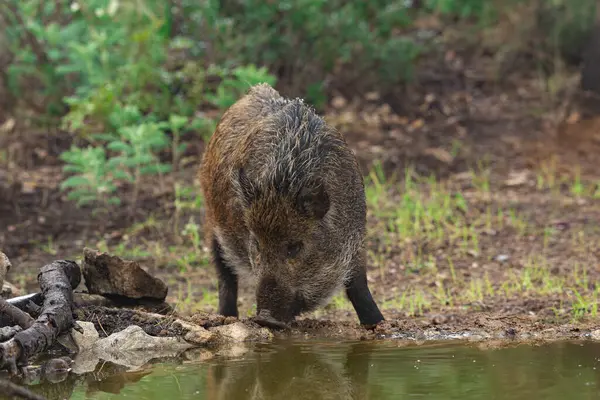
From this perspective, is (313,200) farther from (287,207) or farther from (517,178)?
(517,178)

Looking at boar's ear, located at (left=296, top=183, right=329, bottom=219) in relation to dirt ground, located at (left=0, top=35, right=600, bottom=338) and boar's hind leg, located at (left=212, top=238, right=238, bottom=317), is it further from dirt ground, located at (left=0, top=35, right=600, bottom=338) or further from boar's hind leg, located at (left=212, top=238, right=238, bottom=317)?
boar's hind leg, located at (left=212, top=238, right=238, bottom=317)

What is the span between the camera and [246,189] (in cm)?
497

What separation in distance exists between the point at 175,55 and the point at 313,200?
5.61 metres

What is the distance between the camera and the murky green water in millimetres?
3939

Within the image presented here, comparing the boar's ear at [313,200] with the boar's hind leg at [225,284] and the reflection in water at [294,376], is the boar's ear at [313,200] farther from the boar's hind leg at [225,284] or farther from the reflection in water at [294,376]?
the boar's hind leg at [225,284]

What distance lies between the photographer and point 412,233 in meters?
7.71

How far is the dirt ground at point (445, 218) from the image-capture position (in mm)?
6102

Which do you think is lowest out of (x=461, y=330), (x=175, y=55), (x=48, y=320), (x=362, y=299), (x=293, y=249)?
(x=461, y=330)

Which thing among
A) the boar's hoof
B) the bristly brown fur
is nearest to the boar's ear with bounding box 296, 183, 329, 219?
the bristly brown fur

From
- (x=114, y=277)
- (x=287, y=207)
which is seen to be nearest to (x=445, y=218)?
(x=287, y=207)

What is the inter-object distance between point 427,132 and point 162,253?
149 inches

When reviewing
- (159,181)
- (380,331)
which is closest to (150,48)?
(159,181)

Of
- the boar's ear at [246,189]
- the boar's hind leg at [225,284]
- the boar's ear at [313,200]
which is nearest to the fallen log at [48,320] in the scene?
the boar's hind leg at [225,284]

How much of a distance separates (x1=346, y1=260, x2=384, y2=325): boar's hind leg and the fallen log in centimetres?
146
